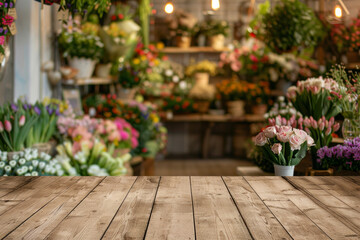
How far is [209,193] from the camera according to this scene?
203 cm

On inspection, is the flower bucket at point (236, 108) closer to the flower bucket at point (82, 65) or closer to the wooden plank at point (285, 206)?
the flower bucket at point (82, 65)

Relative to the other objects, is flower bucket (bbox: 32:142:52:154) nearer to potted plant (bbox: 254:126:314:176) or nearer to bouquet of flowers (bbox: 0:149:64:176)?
bouquet of flowers (bbox: 0:149:64:176)

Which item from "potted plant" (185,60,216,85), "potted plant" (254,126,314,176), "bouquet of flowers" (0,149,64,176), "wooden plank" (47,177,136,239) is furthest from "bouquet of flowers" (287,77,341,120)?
"potted plant" (185,60,216,85)

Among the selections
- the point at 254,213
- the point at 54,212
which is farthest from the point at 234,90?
the point at 54,212

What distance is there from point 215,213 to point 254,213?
14 centimetres

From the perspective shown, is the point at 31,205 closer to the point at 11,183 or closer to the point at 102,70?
the point at 11,183

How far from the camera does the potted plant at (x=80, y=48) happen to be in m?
4.61

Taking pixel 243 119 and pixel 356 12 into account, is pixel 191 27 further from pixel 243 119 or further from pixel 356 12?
pixel 356 12

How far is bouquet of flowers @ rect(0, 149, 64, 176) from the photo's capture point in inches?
119

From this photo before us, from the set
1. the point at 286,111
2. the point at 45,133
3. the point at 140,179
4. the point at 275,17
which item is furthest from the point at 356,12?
the point at 140,179

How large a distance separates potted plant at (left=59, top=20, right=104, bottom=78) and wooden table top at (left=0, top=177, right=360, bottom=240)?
2513 mm

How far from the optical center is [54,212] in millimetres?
1734

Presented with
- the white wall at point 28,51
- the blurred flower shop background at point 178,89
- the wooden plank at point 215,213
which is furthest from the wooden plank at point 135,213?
the white wall at point 28,51

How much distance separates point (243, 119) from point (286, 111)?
12.2 feet
